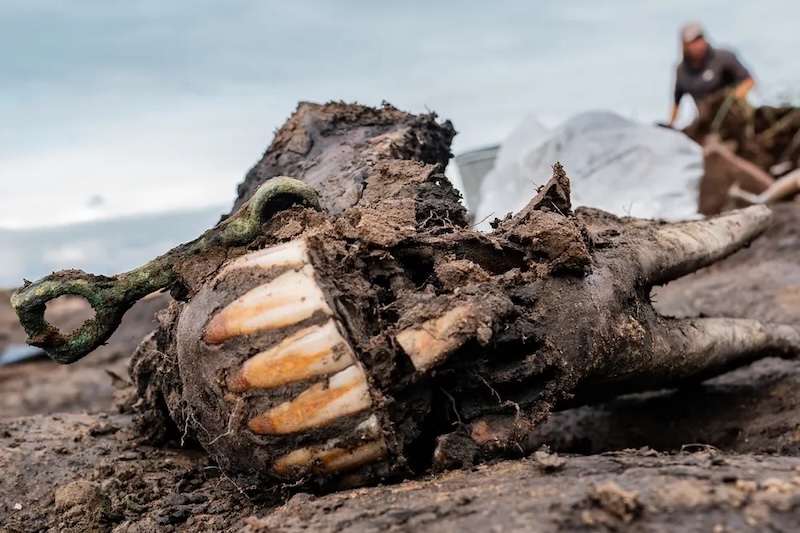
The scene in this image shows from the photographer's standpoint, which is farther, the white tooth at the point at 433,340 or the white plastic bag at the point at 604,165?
the white plastic bag at the point at 604,165

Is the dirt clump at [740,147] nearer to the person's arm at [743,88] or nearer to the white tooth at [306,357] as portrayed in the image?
the person's arm at [743,88]

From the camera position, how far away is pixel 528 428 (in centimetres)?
119

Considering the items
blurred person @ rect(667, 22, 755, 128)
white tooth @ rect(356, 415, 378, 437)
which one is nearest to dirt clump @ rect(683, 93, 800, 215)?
blurred person @ rect(667, 22, 755, 128)

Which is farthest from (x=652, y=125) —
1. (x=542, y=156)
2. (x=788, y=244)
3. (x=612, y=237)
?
(x=612, y=237)

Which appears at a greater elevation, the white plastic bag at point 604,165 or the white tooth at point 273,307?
the white plastic bag at point 604,165

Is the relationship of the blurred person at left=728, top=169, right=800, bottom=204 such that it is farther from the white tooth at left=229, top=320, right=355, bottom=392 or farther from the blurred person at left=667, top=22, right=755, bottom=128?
the white tooth at left=229, top=320, right=355, bottom=392

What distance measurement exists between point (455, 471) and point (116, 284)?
0.63 meters

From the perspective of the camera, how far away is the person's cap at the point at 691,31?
5.23 meters

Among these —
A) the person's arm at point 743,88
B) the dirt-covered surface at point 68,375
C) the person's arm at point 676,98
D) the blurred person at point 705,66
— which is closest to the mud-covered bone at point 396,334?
the dirt-covered surface at point 68,375

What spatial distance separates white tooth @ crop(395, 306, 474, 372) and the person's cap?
4797 mm

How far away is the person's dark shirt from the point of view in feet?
17.2

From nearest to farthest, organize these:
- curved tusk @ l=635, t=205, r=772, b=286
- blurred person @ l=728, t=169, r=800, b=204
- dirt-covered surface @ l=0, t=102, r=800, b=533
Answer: dirt-covered surface @ l=0, t=102, r=800, b=533 → curved tusk @ l=635, t=205, r=772, b=286 → blurred person @ l=728, t=169, r=800, b=204

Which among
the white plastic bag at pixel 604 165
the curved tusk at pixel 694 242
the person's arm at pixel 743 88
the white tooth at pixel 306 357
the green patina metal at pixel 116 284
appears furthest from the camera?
the person's arm at pixel 743 88

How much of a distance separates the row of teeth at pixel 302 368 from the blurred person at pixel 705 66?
464 centimetres
